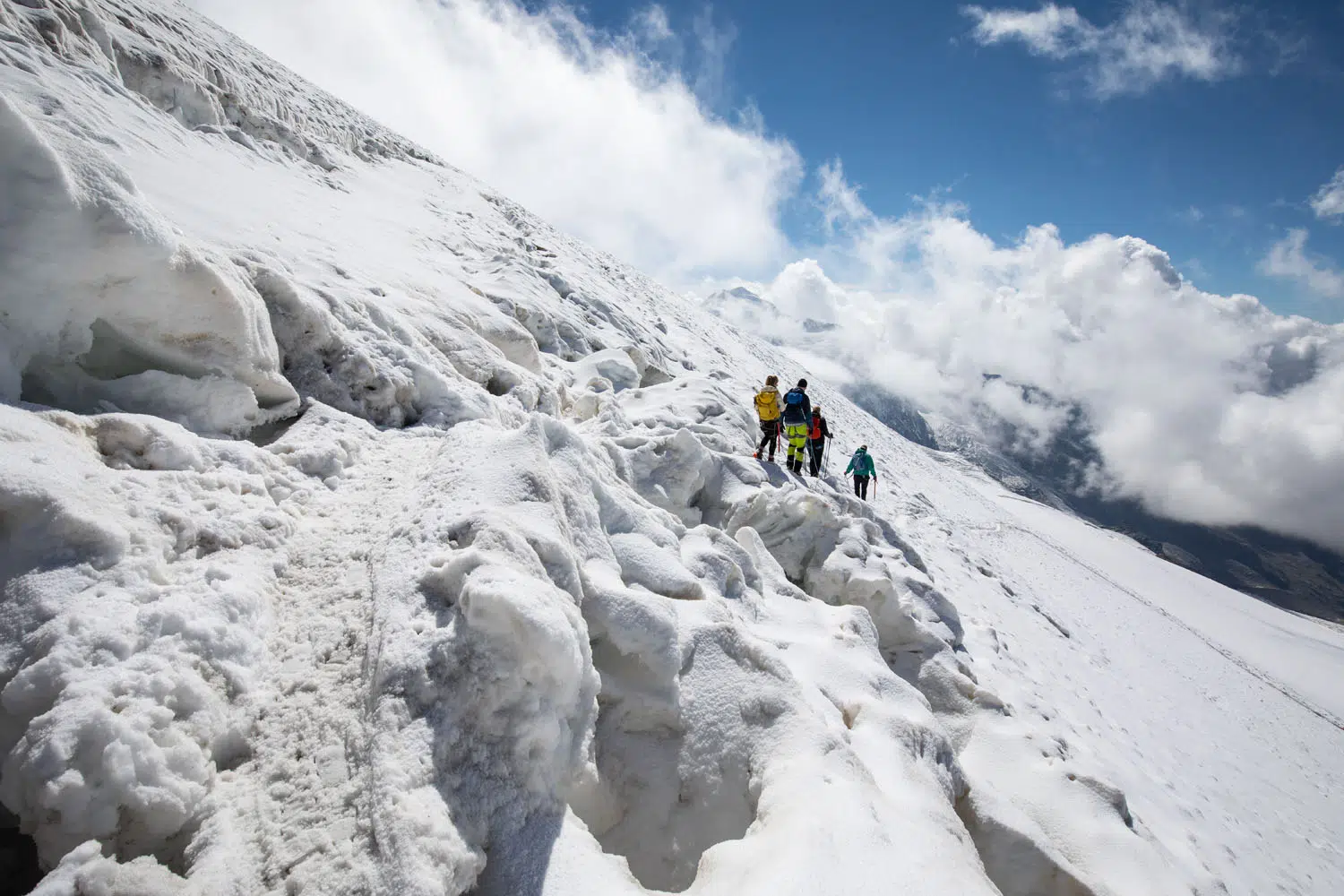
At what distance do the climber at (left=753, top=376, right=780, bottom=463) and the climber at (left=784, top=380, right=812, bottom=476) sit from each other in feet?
0.77

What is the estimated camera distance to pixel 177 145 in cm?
1255

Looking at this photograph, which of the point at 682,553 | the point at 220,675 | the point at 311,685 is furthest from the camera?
the point at 682,553

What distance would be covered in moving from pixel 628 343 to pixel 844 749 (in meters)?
15.3

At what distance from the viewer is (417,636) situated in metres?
3.52

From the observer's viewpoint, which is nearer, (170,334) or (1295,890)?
(170,334)

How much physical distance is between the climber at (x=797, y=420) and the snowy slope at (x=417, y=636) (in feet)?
9.60

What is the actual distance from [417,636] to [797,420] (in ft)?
37.3

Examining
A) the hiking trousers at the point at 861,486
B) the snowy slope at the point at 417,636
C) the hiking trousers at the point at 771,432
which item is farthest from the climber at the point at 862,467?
the snowy slope at the point at 417,636

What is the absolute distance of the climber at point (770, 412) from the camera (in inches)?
538

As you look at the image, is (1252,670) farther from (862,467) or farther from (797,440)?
(797,440)

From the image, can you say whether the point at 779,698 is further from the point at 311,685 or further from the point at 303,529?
the point at 303,529

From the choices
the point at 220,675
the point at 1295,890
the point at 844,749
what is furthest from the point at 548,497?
the point at 1295,890

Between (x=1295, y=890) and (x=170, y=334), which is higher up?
(x=170, y=334)

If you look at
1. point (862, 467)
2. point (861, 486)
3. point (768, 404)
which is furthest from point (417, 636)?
point (861, 486)
